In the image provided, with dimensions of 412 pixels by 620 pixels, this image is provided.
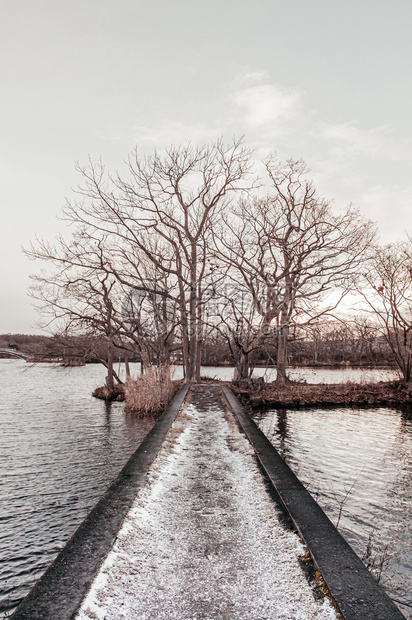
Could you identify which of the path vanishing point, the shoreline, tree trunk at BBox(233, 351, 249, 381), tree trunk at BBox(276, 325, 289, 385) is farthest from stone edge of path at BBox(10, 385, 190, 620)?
tree trunk at BBox(276, 325, 289, 385)

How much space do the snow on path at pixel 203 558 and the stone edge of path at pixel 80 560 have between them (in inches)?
2.9

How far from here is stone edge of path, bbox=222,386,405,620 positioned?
2.16 m

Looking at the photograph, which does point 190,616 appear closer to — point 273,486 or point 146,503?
point 146,503

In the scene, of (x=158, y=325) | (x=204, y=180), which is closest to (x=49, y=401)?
(x=158, y=325)

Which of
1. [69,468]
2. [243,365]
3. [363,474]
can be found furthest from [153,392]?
[363,474]

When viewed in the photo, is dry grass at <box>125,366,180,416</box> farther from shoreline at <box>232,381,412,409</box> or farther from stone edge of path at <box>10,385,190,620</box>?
stone edge of path at <box>10,385,190,620</box>

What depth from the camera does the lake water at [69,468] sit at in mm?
4738

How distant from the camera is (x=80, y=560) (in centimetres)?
273

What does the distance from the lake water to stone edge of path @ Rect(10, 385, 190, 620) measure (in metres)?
1.08

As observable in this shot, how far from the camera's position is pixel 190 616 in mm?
2195

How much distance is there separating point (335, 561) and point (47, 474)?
21.7ft

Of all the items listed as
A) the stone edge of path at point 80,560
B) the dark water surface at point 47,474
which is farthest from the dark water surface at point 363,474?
the dark water surface at point 47,474

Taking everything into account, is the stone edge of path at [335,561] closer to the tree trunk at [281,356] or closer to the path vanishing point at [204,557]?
the path vanishing point at [204,557]

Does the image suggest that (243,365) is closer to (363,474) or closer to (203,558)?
(363,474)
